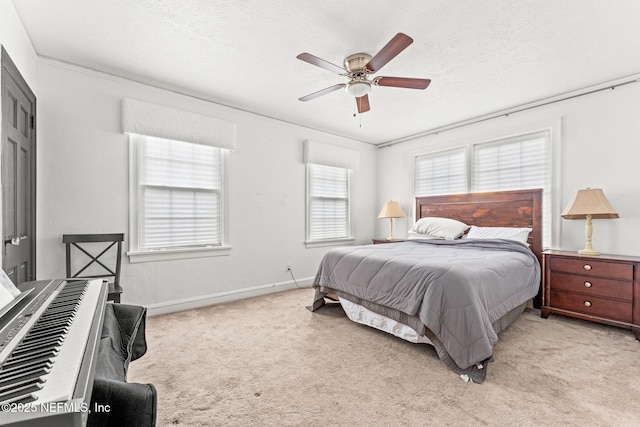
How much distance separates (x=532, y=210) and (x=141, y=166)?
180 inches

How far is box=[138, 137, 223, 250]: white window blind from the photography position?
3227mm

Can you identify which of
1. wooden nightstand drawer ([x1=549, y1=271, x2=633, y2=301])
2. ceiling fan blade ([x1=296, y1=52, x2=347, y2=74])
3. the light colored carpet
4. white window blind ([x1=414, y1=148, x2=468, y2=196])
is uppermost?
ceiling fan blade ([x1=296, y1=52, x2=347, y2=74])

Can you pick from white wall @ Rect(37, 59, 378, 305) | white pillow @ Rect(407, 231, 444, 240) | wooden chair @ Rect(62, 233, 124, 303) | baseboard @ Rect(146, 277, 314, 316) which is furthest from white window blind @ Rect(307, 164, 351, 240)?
wooden chair @ Rect(62, 233, 124, 303)

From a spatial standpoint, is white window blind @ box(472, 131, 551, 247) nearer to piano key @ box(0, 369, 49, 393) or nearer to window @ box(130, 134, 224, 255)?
window @ box(130, 134, 224, 255)

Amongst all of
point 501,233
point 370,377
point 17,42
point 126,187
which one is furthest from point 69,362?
point 501,233

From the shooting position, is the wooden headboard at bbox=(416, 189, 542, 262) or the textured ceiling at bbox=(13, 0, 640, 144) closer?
A: the textured ceiling at bbox=(13, 0, 640, 144)

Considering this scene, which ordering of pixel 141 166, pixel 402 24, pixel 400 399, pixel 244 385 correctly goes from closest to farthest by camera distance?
1. pixel 400 399
2. pixel 244 385
3. pixel 402 24
4. pixel 141 166

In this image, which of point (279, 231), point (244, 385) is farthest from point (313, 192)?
point (244, 385)

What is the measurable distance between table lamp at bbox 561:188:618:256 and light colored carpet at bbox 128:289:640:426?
0.92 metres

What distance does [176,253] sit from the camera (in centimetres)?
338

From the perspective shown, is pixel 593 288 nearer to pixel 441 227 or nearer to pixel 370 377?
pixel 441 227

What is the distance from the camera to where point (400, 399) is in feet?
5.89

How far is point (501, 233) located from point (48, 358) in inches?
165

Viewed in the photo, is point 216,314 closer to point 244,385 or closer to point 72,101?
point 244,385
